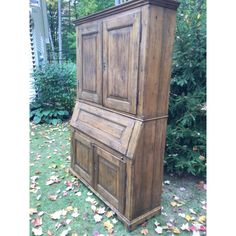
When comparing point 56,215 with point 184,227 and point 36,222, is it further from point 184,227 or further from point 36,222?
point 184,227

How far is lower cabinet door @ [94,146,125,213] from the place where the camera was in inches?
82.1

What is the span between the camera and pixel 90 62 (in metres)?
2.54

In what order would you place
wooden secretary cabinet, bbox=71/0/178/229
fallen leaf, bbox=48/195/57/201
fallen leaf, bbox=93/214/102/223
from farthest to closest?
1. fallen leaf, bbox=48/195/57/201
2. fallen leaf, bbox=93/214/102/223
3. wooden secretary cabinet, bbox=71/0/178/229

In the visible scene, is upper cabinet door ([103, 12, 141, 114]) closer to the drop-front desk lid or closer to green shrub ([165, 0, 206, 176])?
the drop-front desk lid

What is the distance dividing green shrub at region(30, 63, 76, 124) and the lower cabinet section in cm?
286

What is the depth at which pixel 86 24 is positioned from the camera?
251cm

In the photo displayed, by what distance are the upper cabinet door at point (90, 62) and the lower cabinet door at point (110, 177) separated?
24.9 inches

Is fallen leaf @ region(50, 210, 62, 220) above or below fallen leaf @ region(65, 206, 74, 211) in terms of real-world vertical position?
below

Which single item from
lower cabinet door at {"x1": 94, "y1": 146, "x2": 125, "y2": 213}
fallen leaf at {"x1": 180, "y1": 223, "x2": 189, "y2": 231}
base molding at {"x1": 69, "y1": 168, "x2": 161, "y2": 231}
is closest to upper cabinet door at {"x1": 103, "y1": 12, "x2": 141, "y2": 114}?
lower cabinet door at {"x1": 94, "y1": 146, "x2": 125, "y2": 213}

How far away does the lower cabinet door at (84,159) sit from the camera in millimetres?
2559

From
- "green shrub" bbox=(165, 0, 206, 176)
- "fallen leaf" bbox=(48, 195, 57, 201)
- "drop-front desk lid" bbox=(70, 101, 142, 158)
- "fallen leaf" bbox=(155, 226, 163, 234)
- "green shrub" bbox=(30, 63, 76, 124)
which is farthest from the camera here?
"green shrub" bbox=(30, 63, 76, 124)

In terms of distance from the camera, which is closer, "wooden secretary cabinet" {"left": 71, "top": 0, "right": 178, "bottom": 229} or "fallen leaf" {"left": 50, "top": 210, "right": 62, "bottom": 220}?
"wooden secretary cabinet" {"left": 71, "top": 0, "right": 178, "bottom": 229}

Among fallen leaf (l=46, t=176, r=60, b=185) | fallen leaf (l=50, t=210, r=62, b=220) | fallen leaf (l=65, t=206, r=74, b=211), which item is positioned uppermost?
fallen leaf (l=46, t=176, r=60, b=185)
